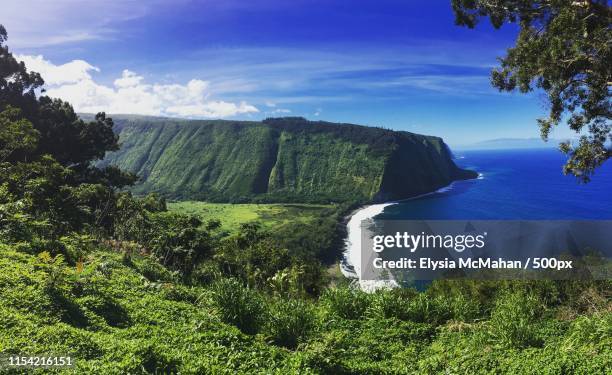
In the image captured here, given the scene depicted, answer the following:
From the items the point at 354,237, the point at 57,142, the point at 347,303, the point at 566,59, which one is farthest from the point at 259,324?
the point at 354,237

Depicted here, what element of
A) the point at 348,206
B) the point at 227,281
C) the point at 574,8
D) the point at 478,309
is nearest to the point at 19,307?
the point at 227,281

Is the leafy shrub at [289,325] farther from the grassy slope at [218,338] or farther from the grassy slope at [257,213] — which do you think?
the grassy slope at [257,213]

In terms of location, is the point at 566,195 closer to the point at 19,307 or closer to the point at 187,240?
the point at 187,240

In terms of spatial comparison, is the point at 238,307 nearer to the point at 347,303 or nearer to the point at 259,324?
the point at 259,324

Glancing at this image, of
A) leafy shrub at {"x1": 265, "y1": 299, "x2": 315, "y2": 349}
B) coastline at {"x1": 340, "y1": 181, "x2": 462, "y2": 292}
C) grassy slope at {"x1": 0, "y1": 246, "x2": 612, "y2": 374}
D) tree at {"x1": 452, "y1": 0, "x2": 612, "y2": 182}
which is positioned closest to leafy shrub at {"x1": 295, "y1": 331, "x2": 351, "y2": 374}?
grassy slope at {"x1": 0, "y1": 246, "x2": 612, "y2": 374}

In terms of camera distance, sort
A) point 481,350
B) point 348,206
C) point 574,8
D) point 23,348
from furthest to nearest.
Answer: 1. point 348,206
2. point 574,8
3. point 481,350
4. point 23,348

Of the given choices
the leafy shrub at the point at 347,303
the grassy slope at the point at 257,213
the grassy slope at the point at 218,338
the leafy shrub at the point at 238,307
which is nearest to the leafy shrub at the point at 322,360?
the grassy slope at the point at 218,338
